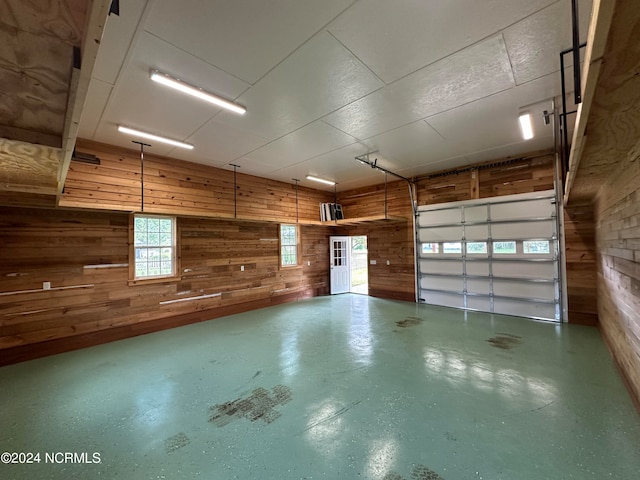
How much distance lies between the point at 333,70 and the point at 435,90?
1336mm

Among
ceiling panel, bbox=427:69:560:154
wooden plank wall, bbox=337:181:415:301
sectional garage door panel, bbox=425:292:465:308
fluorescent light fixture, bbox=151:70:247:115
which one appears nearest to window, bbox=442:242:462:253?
wooden plank wall, bbox=337:181:415:301

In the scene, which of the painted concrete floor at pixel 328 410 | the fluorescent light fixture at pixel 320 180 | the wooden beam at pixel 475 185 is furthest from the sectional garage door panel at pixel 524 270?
the fluorescent light fixture at pixel 320 180

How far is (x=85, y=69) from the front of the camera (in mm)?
1137

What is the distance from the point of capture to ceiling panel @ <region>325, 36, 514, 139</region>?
2634 mm

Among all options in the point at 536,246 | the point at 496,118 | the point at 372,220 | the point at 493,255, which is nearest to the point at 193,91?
the point at 496,118

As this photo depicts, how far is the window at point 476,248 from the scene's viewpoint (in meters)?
6.14

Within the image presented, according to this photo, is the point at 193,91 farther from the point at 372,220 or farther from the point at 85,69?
the point at 372,220

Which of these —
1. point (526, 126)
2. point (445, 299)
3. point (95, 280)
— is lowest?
point (445, 299)

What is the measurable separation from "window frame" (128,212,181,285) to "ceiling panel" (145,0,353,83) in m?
3.71

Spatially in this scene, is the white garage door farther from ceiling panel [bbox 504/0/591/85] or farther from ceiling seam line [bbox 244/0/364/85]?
ceiling seam line [bbox 244/0/364/85]

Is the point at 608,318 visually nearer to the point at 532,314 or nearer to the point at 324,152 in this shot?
the point at 532,314

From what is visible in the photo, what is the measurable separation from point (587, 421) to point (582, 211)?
170 inches

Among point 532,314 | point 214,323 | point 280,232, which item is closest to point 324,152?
point 280,232

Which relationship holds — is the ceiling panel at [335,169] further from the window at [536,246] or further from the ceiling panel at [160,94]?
the window at [536,246]
